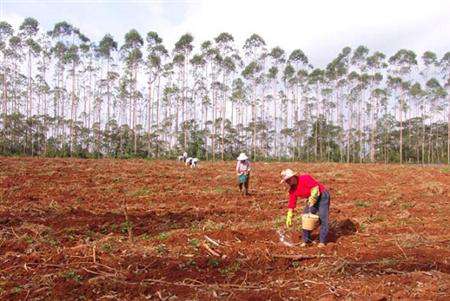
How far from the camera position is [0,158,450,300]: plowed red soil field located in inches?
206

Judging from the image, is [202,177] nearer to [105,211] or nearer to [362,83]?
[105,211]

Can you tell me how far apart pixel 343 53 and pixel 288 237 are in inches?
1915

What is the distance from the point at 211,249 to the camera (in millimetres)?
6852

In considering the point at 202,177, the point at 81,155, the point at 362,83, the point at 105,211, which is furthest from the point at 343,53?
the point at 105,211

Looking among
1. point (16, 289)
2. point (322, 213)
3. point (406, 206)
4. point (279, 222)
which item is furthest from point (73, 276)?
point (406, 206)

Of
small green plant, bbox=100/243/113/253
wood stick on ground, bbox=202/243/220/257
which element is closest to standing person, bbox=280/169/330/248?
wood stick on ground, bbox=202/243/220/257

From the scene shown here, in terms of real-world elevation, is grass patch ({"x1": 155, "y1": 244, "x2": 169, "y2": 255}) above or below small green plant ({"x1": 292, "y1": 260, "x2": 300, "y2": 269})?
above

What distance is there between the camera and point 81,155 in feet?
123

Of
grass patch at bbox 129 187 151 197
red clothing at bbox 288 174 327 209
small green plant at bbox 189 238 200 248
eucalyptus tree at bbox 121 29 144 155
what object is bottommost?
small green plant at bbox 189 238 200 248

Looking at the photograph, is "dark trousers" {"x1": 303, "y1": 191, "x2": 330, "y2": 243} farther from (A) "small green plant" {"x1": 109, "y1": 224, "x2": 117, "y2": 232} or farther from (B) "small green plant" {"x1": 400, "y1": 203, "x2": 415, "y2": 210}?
(B) "small green plant" {"x1": 400, "y1": 203, "x2": 415, "y2": 210}

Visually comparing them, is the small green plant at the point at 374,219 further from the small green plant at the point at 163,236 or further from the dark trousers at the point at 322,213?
the small green plant at the point at 163,236

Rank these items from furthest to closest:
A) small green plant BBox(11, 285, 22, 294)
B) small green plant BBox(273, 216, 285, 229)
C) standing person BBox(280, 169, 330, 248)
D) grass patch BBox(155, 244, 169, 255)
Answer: small green plant BBox(273, 216, 285, 229)
standing person BBox(280, 169, 330, 248)
grass patch BBox(155, 244, 169, 255)
small green plant BBox(11, 285, 22, 294)

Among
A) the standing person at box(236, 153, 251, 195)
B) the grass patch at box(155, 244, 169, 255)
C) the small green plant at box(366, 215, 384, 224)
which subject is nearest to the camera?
the grass patch at box(155, 244, 169, 255)

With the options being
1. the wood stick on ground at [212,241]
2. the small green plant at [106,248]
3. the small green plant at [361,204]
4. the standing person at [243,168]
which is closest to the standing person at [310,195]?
the wood stick on ground at [212,241]
